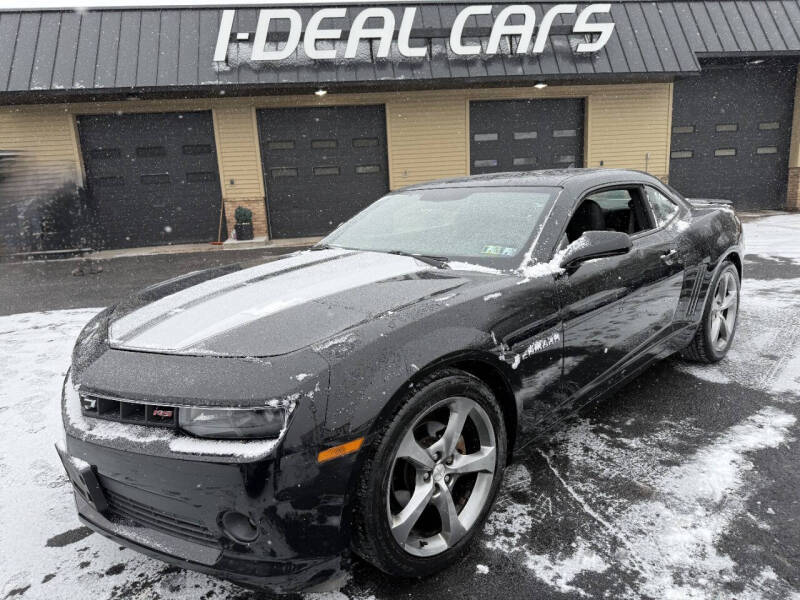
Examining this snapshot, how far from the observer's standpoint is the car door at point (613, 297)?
7.95 ft

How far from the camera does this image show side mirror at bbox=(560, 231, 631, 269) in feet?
7.97

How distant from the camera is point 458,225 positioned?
9.36 ft

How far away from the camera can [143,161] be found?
1295cm

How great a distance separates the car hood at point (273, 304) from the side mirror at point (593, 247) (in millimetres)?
483

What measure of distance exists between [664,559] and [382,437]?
1.19 m

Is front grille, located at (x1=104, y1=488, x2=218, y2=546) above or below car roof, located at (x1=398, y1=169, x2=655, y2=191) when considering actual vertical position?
below

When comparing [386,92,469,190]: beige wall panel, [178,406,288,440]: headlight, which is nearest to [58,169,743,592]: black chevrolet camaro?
[178,406,288,440]: headlight

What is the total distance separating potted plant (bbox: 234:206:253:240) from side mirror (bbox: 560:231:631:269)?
1150cm

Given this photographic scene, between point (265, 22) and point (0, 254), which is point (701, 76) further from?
point (0, 254)

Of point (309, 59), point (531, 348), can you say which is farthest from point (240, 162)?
point (531, 348)

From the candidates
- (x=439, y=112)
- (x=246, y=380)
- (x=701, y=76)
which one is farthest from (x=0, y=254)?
(x=701, y=76)

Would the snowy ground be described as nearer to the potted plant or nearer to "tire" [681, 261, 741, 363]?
"tire" [681, 261, 741, 363]

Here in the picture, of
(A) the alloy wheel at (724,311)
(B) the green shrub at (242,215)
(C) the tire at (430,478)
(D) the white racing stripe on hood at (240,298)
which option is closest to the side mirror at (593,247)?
(D) the white racing stripe on hood at (240,298)

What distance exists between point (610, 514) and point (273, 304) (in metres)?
1.65
